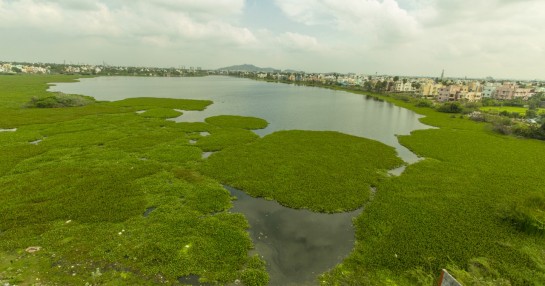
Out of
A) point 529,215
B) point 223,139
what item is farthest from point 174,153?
point 529,215

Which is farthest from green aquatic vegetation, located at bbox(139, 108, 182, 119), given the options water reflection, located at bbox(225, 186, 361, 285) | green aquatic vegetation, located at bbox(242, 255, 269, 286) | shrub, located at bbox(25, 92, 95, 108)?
green aquatic vegetation, located at bbox(242, 255, 269, 286)

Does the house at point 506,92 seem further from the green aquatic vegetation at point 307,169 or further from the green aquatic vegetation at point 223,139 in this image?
the green aquatic vegetation at point 223,139

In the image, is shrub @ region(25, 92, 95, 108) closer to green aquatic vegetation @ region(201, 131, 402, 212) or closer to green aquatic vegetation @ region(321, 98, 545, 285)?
green aquatic vegetation @ region(201, 131, 402, 212)

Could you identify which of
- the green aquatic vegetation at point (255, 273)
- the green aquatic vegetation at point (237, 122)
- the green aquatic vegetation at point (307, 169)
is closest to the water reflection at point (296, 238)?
the green aquatic vegetation at point (255, 273)

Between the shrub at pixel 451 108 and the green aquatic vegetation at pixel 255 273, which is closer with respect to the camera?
the green aquatic vegetation at pixel 255 273

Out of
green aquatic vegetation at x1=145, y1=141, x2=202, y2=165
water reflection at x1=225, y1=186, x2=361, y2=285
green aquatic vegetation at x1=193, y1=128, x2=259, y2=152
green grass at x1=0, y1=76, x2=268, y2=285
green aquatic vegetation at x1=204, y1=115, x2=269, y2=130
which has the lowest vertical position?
water reflection at x1=225, y1=186, x2=361, y2=285
